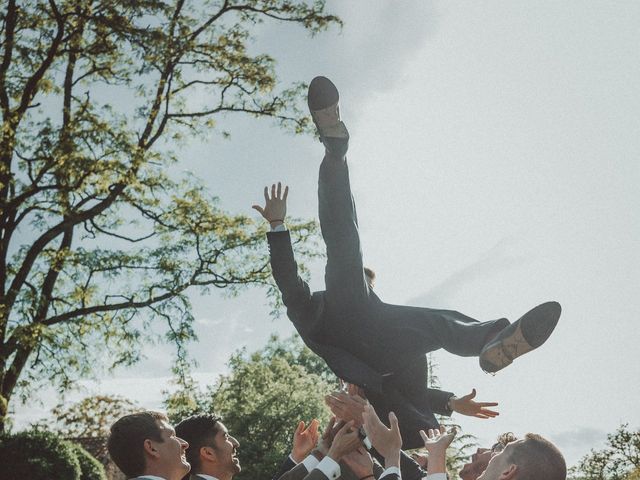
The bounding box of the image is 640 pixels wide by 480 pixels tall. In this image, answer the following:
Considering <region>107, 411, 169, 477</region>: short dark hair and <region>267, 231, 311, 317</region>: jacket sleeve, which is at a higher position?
<region>267, 231, 311, 317</region>: jacket sleeve

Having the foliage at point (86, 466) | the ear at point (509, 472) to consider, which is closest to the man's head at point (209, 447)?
the ear at point (509, 472)

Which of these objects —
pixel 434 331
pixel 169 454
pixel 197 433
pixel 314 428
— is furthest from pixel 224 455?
pixel 434 331

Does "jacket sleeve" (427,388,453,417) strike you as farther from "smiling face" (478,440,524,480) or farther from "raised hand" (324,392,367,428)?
"smiling face" (478,440,524,480)

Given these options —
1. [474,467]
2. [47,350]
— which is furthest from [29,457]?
[474,467]

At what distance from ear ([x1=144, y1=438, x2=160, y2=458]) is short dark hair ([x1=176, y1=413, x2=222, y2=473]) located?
49 centimetres

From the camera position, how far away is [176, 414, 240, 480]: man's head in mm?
3811

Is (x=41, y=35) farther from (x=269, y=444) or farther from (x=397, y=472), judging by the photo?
(x=269, y=444)

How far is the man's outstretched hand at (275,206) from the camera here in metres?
3.77

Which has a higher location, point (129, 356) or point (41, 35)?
point (41, 35)

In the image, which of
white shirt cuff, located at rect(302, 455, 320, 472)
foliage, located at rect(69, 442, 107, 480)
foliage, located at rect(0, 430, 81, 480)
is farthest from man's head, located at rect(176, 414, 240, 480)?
foliage, located at rect(69, 442, 107, 480)

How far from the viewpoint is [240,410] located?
2580 cm

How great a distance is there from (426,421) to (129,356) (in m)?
9.97


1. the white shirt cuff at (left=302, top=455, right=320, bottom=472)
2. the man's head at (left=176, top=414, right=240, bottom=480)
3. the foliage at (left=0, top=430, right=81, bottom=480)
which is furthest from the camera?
the foliage at (left=0, top=430, right=81, bottom=480)

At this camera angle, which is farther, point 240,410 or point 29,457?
point 240,410
